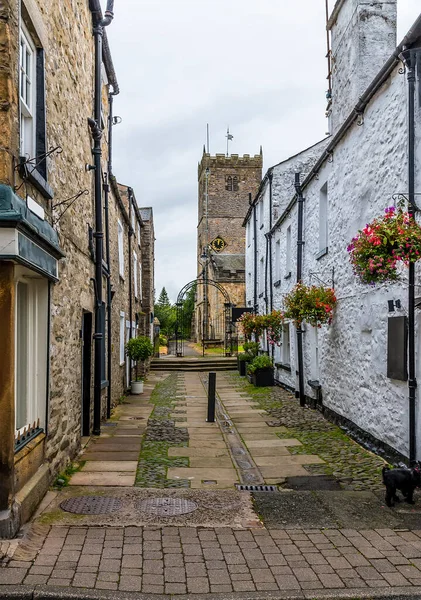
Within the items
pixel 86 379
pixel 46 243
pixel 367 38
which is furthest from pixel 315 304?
pixel 46 243

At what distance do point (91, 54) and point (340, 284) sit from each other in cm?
593

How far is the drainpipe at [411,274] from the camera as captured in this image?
22.1ft

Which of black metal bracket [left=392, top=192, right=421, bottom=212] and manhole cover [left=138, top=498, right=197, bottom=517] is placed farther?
black metal bracket [left=392, top=192, right=421, bottom=212]

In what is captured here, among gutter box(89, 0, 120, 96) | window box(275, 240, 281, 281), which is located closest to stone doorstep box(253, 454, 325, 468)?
gutter box(89, 0, 120, 96)

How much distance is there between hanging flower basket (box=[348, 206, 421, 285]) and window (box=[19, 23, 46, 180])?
3482mm

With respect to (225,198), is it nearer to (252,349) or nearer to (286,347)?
(252,349)

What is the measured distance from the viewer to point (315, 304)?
34.7ft

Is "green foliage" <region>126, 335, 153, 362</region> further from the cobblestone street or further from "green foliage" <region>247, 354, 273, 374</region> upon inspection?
the cobblestone street

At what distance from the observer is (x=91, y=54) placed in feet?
31.7

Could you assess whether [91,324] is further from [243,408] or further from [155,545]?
[155,545]

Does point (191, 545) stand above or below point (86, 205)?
below

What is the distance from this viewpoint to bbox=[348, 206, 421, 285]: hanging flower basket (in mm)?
5973

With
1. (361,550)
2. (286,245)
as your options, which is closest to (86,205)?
(361,550)

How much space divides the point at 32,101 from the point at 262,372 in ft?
42.8
